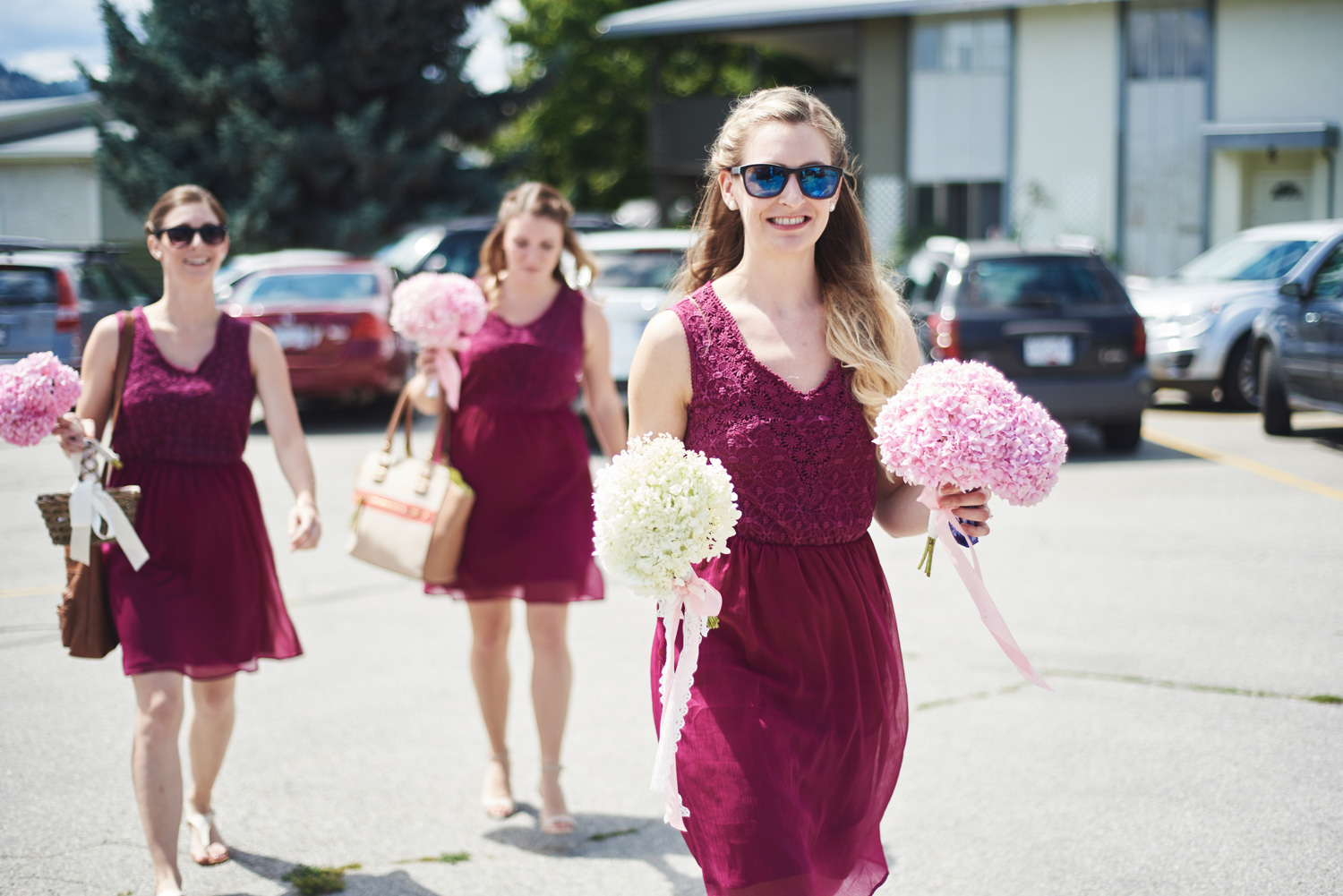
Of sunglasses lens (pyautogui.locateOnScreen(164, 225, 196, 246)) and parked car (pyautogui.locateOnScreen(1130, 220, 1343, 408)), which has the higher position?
sunglasses lens (pyautogui.locateOnScreen(164, 225, 196, 246))

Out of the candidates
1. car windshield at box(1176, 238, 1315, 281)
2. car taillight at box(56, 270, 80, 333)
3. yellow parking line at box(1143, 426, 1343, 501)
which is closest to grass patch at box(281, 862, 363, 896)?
yellow parking line at box(1143, 426, 1343, 501)

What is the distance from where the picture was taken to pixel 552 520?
436 cm

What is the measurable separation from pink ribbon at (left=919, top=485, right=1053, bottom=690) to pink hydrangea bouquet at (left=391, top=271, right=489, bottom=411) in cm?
211

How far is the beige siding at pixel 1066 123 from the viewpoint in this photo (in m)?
24.0

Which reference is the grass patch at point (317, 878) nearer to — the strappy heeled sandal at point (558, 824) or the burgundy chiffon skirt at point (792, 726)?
the strappy heeled sandal at point (558, 824)

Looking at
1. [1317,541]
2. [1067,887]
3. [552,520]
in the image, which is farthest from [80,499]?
[1317,541]

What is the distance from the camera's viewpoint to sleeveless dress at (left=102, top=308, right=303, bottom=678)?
12.0 ft

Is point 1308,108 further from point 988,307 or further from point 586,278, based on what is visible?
point 586,278

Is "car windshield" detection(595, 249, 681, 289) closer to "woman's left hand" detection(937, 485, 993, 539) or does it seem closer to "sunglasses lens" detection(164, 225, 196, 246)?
"sunglasses lens" detection(164, 225, 196, 246)

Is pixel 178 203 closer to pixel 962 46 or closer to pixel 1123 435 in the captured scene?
pixel 1123 435

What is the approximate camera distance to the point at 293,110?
25.4 m

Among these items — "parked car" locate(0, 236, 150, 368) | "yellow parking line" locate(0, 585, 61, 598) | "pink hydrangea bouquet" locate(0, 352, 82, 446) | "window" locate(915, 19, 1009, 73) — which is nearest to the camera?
"pink hydrangea bouquet" locate(0, 352, 82, 446)

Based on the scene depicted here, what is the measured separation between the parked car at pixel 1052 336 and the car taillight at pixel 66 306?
27.3 feet

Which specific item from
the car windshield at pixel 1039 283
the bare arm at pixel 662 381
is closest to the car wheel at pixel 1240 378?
the car windshield at pixel 1039 283
